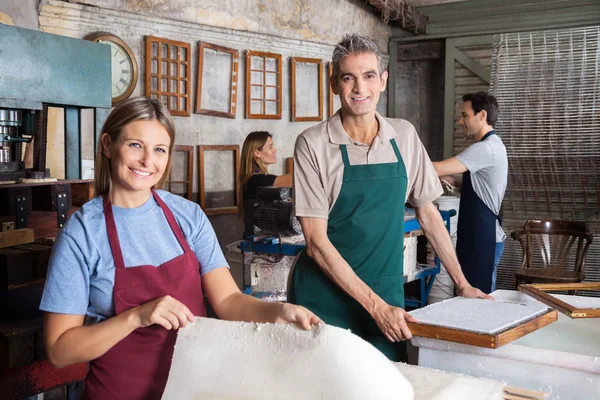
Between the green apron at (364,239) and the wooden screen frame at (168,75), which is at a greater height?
the wooden screen frame at (168,75)

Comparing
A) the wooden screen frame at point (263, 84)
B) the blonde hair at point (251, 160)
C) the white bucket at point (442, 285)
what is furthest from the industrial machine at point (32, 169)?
the white bucket at point (442, 285)

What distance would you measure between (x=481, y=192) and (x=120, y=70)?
124 inches

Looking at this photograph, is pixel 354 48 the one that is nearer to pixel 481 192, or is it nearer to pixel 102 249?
pixel 102 249

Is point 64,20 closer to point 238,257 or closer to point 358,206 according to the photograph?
point 238,257

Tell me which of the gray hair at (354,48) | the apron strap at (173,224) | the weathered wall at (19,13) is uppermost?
the weathered wall at (19,13)

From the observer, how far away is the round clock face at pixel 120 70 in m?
5.40

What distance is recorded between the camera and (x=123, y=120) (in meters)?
1.64

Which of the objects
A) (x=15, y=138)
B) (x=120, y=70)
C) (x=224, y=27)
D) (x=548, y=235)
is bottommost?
(x=548, y=235)

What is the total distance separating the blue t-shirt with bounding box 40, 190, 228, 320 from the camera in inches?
59.7

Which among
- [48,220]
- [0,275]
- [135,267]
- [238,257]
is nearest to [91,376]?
[135,267]

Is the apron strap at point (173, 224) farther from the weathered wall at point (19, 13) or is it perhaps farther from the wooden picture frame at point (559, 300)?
the weathered wall at point (19, 13)

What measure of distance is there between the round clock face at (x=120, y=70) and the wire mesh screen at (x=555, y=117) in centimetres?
371

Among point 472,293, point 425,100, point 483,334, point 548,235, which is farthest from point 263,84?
point 483,334

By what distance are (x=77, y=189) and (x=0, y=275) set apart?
1002mm
